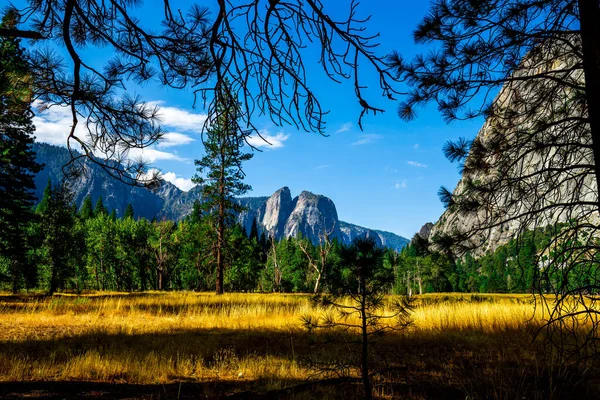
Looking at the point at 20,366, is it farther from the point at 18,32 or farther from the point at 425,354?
the point at 425,354

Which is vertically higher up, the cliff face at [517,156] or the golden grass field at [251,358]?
the cliff face at [517,156]

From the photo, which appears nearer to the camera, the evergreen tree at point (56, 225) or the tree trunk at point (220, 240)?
the tree trunk at point (220, 240)

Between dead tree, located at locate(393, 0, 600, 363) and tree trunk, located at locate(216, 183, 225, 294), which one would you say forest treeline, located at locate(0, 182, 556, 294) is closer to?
tree trunk, located at locate(216, 183, 225, 294)

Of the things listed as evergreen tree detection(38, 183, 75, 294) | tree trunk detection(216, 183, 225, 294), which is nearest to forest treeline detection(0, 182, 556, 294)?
evergreen tree detection(38, 183, 75, 294)

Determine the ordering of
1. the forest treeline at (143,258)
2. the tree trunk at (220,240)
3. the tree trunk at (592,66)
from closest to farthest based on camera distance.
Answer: the tree trunk at (592,66)
the tree trunk at (220,240)
the forest treeline at (143,258)

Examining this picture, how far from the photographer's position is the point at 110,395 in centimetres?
359

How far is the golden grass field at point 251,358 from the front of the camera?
3.87 meters

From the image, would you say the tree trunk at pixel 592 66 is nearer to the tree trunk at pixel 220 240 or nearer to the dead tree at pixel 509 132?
the dead tree at pixel 509 132

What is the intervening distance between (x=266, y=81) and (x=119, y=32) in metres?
1.58

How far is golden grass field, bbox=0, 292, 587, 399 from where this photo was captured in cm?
387

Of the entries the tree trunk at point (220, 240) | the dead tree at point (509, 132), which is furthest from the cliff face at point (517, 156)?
the tree trunk at point (220, 240)

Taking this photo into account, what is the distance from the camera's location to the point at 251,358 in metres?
5.49

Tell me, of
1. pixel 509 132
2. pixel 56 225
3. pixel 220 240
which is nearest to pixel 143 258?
pixel 56 225

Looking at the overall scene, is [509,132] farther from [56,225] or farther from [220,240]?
[56,225]
